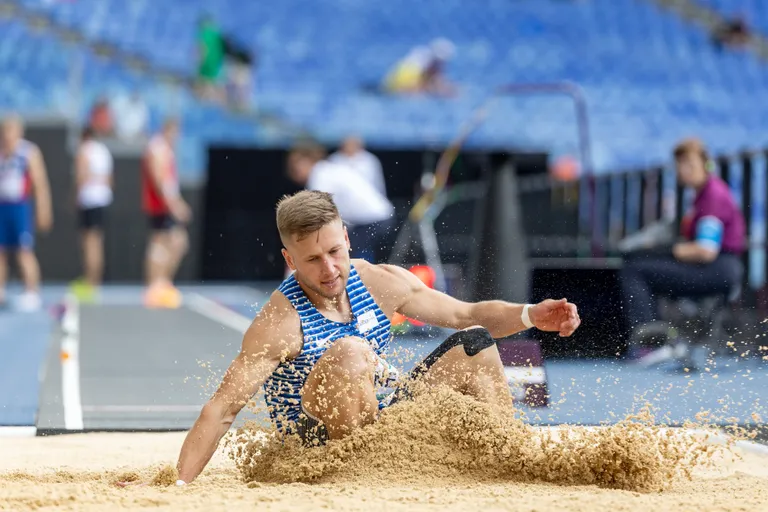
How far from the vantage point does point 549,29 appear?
24.5 metres

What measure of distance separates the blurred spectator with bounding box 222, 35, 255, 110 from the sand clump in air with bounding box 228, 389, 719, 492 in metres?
17.6

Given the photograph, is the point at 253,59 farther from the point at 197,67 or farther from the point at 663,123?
the point at 663,123

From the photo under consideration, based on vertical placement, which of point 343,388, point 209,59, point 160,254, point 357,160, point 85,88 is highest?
point 209,59

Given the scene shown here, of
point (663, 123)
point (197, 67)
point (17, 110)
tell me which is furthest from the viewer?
point (663, 123)

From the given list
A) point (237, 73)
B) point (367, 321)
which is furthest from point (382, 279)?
point (237, 73)

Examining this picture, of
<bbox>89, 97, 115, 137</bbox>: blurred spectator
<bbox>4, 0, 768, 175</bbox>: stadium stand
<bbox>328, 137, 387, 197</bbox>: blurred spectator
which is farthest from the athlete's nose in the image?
<bbox>4, 0, 768, 175</bbox>: stadium stand

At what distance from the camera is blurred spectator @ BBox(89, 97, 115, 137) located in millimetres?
18672

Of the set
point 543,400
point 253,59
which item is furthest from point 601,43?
point 543,400

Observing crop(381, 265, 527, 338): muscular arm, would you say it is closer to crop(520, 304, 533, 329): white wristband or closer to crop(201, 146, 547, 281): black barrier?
crop(520, 304, 533, 329): white wristband

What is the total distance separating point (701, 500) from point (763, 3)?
24.3m

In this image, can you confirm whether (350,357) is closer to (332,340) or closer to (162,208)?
(332,340)

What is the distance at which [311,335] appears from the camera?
3.73 meters

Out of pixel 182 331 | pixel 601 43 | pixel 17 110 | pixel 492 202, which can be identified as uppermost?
pixel 601 43

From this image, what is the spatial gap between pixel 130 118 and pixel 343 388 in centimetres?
1630
